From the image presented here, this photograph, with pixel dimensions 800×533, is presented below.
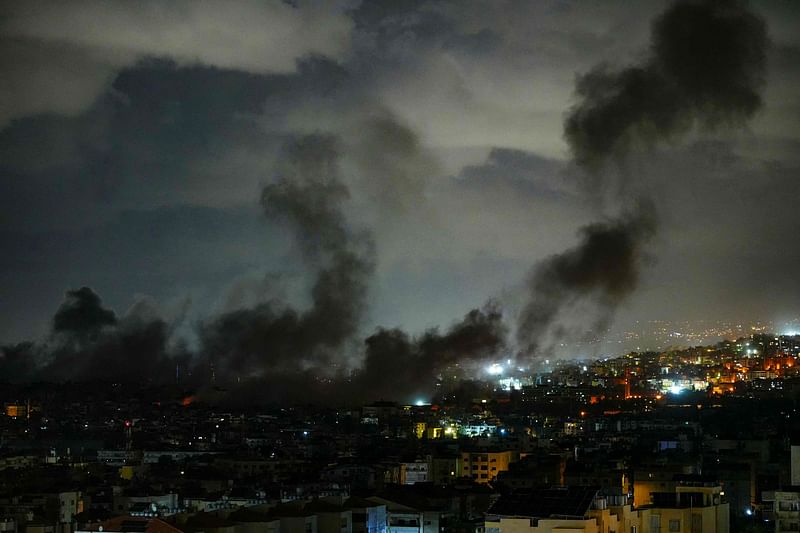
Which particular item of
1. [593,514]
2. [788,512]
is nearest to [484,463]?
[788,512]

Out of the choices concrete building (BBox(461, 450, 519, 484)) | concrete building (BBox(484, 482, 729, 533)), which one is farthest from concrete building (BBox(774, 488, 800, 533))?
concrete building (BBox(461, 450, 519, 484))

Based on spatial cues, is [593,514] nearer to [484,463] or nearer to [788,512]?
[788,512]

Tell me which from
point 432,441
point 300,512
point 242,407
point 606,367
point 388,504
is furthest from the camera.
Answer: point 606,367

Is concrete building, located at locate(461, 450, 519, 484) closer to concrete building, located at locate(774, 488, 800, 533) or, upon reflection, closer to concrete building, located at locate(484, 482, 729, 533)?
concrete building, located at locate(484, 482, 729, 533)

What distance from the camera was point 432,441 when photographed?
5375cm

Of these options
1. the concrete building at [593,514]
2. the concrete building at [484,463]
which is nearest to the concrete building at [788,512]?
the concrete building at [593,514]

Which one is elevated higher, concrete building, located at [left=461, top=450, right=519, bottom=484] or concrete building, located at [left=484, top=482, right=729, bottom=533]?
concrete building, located at [left=461, top=450, right=519, bottom=484]

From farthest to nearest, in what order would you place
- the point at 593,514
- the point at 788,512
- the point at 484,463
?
the point at 484,463 < the point at 788,512 < the point at 593,514

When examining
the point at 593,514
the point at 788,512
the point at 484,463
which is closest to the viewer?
the point at 593,514

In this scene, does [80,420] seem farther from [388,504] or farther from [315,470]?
[388,504]

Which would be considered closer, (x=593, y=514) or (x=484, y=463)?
(x=593, y=514)

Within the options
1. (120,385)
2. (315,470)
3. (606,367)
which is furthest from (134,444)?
(606,367)

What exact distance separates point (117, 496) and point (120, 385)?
48.5m

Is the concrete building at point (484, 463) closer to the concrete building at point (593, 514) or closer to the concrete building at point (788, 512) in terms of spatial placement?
the concrete building at point (593, 514)
